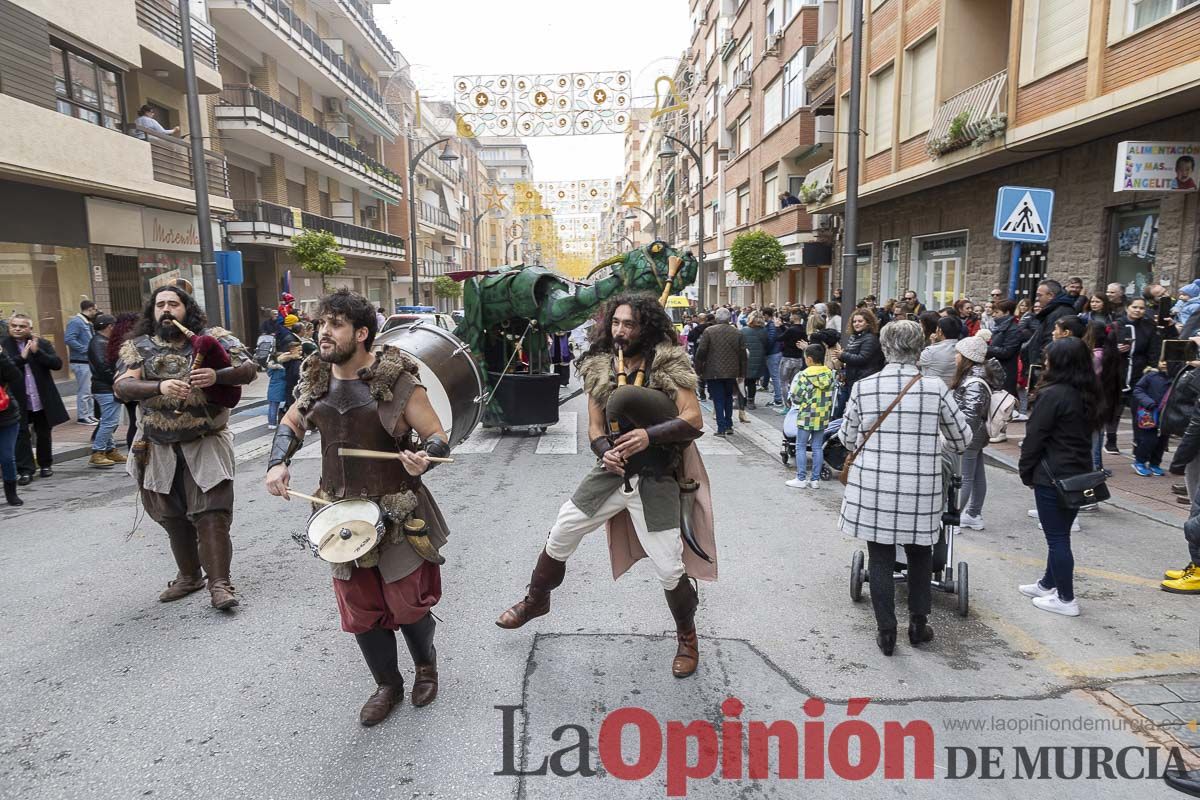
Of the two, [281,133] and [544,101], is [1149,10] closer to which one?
[544,101]

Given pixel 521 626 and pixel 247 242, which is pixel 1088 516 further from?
pixel 247 242

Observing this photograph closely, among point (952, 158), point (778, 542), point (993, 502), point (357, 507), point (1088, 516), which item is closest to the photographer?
point (357, 507)

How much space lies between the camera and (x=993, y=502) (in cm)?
696

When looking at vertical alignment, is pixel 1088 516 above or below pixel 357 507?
below

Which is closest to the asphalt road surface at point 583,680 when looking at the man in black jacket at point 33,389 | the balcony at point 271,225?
the man in black jacket at point 33,389

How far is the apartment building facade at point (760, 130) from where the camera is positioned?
23438 millimetres

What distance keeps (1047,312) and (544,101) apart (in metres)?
12.4

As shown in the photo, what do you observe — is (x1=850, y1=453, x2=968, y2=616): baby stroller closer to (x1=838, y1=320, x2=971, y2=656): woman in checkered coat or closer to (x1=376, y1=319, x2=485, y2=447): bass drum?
(x1=838, y1=320, x2=971, y2=656): woman in checkered coat

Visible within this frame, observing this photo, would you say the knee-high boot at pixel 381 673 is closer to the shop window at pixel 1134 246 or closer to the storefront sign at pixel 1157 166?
the storefront sign at pixel 1157 166

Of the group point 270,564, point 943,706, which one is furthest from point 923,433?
point 270,564

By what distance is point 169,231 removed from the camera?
1811cm

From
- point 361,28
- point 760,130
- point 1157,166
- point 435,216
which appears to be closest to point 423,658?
point 1157,166

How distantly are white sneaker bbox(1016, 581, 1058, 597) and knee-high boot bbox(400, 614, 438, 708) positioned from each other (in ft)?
12.0

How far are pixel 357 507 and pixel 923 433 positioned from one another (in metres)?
2.80
